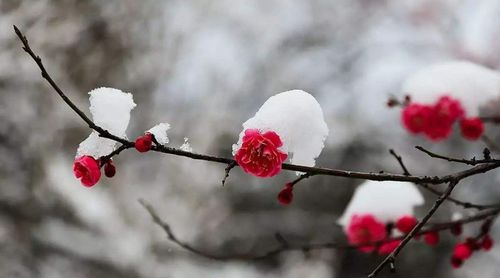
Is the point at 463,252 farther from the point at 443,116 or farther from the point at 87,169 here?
the point at 87,169

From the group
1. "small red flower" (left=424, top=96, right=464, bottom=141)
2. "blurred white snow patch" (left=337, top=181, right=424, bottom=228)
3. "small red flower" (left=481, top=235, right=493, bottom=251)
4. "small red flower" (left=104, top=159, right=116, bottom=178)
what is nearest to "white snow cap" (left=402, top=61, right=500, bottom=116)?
"small red flower" (left=424, top=96, right=464, bottom=141)

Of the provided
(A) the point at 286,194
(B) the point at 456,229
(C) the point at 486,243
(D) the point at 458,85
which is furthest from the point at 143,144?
(D) the point at 458,85

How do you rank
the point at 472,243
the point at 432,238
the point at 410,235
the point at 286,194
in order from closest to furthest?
the point at 410,235
the point at 286,194
the point at 472,243
the point at 432,238

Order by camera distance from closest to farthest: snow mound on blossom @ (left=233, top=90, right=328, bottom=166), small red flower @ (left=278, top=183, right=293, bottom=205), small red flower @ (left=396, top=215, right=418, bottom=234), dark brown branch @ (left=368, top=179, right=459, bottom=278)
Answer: dark brown branch @ (left=368, top=179, right=459, bottom=278), snow mound on blossom @ (left=233, top=90, right=328, bottom=166), small red flower @ (left=278, top=183, right=293, bottom=205), small red flower @ (left=396, top=215, right=418, bottom=234)

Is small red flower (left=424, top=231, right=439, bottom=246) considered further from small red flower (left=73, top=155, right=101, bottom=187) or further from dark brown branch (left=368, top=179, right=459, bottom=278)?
small red flower (left=73, top=155, right=101, bottom=187)

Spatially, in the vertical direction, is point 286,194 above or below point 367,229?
below

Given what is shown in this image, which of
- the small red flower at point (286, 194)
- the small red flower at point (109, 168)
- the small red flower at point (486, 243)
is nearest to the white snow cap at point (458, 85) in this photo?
the small red flower at point (486, 243)
